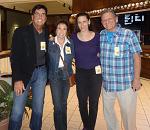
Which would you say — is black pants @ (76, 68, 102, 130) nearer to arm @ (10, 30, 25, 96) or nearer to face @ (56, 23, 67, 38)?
face @ (56, 23, 67, 38)

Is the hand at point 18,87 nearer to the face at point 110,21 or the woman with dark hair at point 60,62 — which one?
the woman with dark hair at point 60,62

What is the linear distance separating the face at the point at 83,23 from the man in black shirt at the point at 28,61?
41cm

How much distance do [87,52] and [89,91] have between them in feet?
1.57

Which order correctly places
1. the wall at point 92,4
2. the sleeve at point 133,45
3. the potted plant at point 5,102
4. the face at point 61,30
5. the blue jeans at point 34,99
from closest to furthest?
1. the sleeve at point 133,45
2. the blue jeans at point 34,99
3. the face at point 61,30
4. the potted plant at point 5,102
5. the wall at point 92,4

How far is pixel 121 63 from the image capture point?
114 inches

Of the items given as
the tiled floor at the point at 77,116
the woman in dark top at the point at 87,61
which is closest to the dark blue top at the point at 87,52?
the woman in dark top at the point at 87,61

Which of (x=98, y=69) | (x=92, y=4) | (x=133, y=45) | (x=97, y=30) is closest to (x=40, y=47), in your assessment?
(x=98, y=69)

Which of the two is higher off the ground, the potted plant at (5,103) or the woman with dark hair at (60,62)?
the woman with dark hair at (60,62)

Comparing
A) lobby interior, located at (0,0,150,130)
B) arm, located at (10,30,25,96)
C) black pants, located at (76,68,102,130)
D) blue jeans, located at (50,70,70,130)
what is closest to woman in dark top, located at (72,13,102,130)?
black pants, located at (76,68,102,130)

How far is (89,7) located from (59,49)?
25.8 feet

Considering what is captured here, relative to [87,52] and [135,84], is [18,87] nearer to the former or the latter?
[87,52]

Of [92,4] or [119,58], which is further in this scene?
[92,4]

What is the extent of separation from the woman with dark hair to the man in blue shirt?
15.8 inches

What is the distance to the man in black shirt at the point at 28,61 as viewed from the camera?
9.48ft
